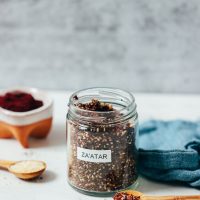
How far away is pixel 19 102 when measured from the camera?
1.35 metres

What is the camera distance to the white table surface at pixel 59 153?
45.6 inches

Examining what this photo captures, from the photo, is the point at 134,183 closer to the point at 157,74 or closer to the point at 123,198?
the point at 123,198

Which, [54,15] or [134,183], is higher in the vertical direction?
[54,15]

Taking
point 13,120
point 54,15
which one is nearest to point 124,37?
point 54,15

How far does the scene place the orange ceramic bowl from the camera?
4.30 feet

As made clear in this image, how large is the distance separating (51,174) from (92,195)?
0.40 feet

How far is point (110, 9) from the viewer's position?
1.53 metres

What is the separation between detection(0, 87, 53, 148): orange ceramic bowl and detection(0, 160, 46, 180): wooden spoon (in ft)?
0.33

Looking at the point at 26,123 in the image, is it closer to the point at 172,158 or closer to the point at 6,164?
the point at 6,164

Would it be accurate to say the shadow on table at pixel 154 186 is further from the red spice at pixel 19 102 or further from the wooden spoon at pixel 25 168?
the red spice at pixel 19 102

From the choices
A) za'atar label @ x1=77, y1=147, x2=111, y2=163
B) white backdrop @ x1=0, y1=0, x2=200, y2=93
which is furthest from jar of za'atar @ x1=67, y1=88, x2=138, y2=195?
white backdrop @ x1=0, y1=0, x2=200, y2=93

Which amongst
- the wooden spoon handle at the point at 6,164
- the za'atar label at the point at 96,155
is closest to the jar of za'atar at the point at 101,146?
the za'atar label at the point at 96,155

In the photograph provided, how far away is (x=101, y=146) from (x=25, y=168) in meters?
0.19

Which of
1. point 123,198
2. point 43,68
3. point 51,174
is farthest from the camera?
point 43,68
